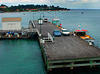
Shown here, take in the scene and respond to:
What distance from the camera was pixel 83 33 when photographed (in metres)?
39.2

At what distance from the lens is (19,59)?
2877cm

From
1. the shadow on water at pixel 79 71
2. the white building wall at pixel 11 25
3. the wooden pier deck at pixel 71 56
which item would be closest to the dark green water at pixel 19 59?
the shadow on water at pixel 79 71

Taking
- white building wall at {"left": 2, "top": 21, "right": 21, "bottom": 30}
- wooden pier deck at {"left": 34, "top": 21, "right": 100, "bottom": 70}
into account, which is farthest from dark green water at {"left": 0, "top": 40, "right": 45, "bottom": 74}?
white building wall at {"left": 2, "top": 21, "right": 21, "bottom": 30}

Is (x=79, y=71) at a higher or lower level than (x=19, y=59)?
higher

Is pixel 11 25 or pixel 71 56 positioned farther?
pixel 11 25

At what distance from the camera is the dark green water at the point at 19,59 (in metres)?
24.2

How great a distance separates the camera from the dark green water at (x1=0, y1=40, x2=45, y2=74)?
24203 millimetres

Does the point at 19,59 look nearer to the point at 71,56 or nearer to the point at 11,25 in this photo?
the point at 71,56

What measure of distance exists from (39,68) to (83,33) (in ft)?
59.8

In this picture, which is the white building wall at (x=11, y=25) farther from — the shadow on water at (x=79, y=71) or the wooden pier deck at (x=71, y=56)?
the shadow on water at (x=79, y=71)

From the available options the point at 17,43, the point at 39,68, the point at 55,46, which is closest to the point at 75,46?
the point at 55,46

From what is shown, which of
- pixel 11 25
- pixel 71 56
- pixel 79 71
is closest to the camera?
pixel 71 56

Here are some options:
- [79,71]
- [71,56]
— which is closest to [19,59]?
[71,56]

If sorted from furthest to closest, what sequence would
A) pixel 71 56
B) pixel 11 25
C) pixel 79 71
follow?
pixel 11 25 < pixel 79 71 < pixel 71 56
